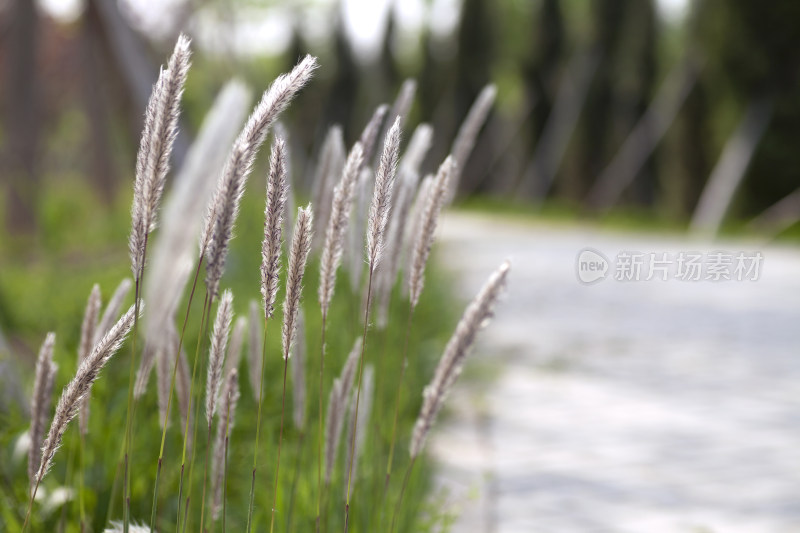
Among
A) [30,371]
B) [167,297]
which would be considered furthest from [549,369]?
[167,297]

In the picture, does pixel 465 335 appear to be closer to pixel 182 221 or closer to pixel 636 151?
pixel 182 221

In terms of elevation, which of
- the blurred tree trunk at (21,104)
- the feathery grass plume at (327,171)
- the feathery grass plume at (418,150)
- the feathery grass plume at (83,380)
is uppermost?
the blurred tree trunk at (21,104)

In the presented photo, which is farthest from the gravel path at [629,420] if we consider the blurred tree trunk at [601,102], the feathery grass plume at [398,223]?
the blurred tree trunk at [601,102]

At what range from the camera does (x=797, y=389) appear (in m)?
5.17

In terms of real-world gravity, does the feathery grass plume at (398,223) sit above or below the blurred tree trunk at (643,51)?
below

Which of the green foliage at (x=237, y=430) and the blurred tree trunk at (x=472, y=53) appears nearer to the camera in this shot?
the green foliage at (x=237, y=430)

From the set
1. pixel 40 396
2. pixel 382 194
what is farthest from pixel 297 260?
pixel 40 396

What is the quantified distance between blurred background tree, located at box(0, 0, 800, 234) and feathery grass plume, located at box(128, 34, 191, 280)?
5.92 m

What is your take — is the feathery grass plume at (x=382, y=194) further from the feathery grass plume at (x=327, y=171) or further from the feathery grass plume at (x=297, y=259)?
the feathery grass plume at (x=327, y=171)

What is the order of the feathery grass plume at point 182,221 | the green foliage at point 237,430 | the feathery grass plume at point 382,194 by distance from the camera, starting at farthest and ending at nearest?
the green foliage at point 237,430 → the feathery grass plume at point 382,194 → the feathery grass plume at point 182,221

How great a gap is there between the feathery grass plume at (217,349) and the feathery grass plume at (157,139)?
6.6 inches

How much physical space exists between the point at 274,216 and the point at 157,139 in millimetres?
176

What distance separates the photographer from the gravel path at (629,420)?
129 inches

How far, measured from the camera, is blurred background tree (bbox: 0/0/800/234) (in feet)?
30.9
